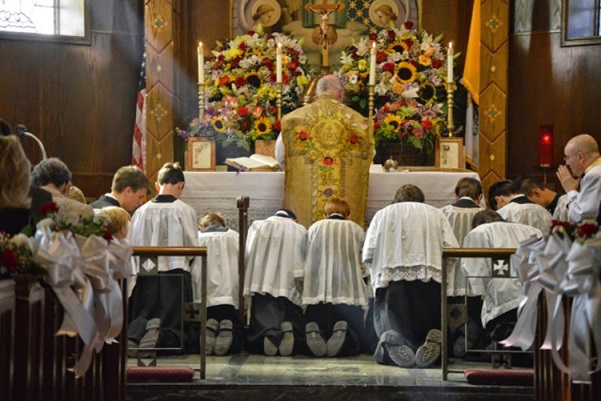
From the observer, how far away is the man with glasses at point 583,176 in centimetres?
855

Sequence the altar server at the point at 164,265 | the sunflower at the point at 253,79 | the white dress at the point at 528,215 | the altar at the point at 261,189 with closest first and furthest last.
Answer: the altar server at the point at 164,265, the white dress at the point at 528,215, the altar at the point at 261,189, the sunflower at the point at 253,79

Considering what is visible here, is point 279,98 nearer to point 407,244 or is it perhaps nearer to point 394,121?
point 394,121

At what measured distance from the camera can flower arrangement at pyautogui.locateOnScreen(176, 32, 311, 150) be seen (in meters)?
13.5

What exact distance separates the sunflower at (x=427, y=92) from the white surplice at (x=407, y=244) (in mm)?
3712

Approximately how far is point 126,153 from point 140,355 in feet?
17.0

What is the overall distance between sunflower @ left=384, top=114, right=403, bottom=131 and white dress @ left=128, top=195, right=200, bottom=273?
3.54 meters

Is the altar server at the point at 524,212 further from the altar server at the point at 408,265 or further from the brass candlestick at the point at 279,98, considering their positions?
the brass candlestick at the point at 279,98

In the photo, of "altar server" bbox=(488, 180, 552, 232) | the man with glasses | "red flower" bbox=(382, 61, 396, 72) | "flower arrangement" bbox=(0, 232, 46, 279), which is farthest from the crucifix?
"flower arrangement" bbox=(0, 232, 46, 279)

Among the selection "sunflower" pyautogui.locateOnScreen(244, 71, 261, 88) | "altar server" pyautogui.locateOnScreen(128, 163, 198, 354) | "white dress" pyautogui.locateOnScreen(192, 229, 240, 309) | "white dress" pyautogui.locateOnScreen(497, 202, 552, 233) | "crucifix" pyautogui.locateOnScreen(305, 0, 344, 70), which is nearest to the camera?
"altar server" pyautogui.locateOnScreen(128, 163, 198, 354)

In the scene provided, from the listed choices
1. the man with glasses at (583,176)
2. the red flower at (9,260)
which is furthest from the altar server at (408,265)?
the red flower at (9,260)

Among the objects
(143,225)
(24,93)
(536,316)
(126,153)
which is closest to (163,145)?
(126,153)

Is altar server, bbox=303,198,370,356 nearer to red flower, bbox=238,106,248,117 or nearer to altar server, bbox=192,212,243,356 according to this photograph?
altar server, bbox=192,212,243,356

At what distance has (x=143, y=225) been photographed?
10.7 metres

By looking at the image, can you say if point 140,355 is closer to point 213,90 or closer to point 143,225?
point 143,225
